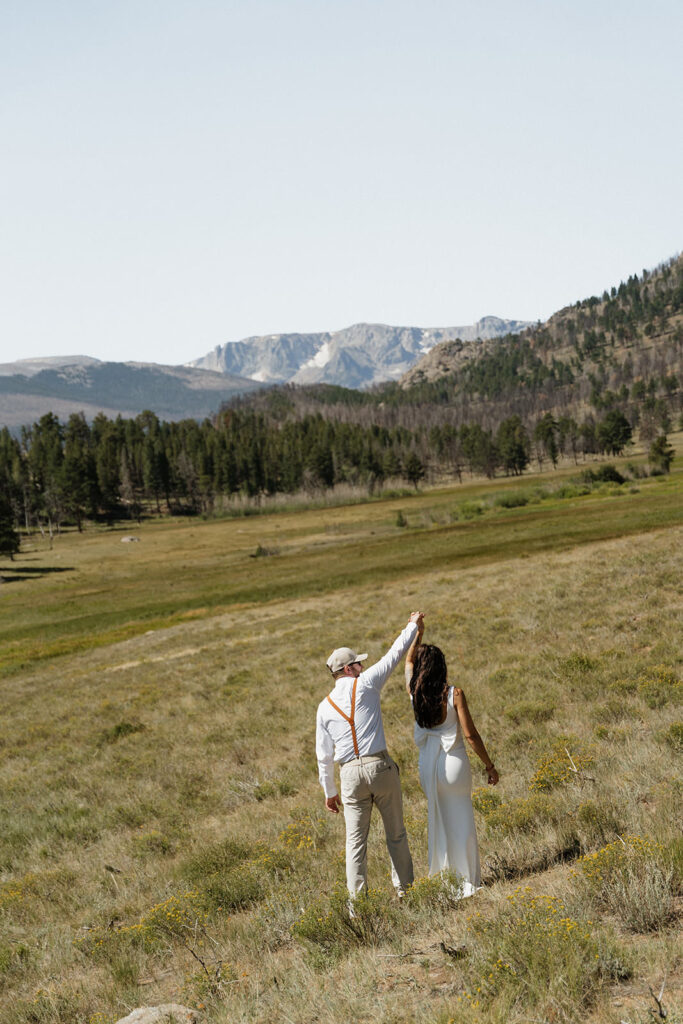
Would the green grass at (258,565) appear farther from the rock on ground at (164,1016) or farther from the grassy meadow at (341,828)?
the rock on ground at (164,1016)

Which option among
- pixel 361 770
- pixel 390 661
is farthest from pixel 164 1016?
pixel 390 661

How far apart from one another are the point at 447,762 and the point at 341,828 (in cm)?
415


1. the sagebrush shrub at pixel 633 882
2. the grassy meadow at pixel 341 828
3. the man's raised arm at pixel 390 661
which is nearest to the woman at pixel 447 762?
the grassy meadow at pixel 341 828

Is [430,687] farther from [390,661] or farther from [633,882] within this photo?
[633,882]

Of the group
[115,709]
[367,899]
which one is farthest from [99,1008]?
[115,709]

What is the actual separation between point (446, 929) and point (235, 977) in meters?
1.96

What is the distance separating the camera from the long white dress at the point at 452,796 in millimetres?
6543

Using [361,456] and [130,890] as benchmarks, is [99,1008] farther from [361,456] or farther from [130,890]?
[361,456]

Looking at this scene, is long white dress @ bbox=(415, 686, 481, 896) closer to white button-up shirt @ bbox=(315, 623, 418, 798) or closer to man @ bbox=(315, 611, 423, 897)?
man @ bbox=(315, 611, 423, 897)

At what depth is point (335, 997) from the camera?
506 cm

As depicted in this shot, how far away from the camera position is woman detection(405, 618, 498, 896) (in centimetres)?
654

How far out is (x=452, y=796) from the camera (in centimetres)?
656

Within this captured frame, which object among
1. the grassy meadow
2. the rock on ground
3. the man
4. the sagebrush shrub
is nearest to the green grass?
the grassy meadow

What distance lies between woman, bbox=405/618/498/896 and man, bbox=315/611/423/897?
0.45m
